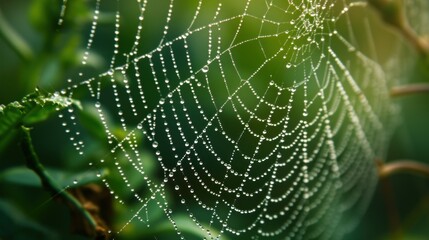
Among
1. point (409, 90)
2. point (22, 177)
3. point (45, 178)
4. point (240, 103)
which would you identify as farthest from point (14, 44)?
point (409, 90)

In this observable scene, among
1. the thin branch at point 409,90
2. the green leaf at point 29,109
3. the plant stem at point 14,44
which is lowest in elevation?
the thin branch at point 409,90

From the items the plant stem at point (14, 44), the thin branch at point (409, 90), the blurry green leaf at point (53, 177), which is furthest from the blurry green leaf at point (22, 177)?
the thin branch at point (409, 90)

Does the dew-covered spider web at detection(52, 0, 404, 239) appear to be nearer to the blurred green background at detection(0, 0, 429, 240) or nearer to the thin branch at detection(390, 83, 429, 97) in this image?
the blurred green background at detection(0, 0, 429, 240)

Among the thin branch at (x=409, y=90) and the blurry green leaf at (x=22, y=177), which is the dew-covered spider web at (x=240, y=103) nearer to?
the thin branch at (x=409, y=90)

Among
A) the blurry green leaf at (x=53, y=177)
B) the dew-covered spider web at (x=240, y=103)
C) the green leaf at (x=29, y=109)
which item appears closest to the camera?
the green leaf at (x=29, y=109)

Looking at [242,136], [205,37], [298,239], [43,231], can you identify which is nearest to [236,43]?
[205,37]

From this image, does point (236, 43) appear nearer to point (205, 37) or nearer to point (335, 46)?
point (205, 37)
